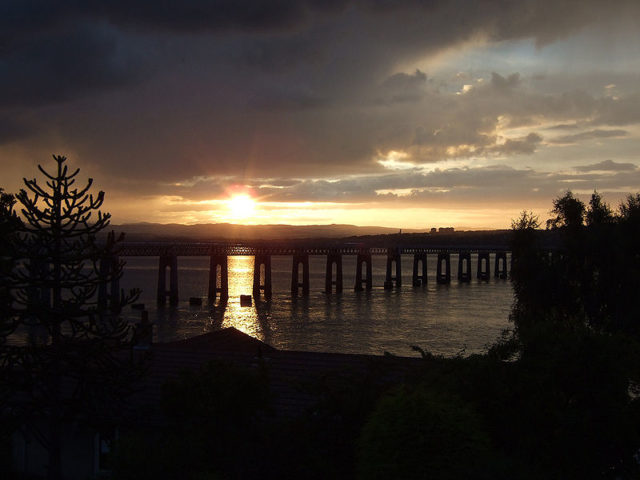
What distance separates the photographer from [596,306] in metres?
30.1

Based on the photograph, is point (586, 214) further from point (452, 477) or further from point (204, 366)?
point (452, 477)

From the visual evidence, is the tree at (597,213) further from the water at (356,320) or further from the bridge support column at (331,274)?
the bridge support column at (331,274)

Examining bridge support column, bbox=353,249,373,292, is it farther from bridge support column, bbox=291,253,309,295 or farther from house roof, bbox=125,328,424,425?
house roof, bbox=125,328,424,425

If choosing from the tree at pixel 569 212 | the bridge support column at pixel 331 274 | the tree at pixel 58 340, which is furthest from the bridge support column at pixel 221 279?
the tree at pixel 58 340

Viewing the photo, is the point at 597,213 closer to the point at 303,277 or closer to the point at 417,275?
the point at 303,277

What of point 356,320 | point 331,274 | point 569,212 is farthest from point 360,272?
point 569,212

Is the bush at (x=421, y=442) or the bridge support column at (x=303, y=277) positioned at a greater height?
the bush at (x=421, y=442)

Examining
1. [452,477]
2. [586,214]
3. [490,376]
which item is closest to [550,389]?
[490,376]

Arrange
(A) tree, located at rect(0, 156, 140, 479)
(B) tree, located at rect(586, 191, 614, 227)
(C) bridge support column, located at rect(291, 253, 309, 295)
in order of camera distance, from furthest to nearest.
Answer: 1. (C) bridge support column, located at rect(291, 253, 309, 295)
2. (B) tree, located at rect(586, 191, 614, 227)
3. (A) tree, located at rect(0, 156, 140, 479)

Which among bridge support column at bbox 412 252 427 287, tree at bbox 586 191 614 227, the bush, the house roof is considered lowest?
bridge support column at bbox 412 252 427 287

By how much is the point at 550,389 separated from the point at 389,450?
3.81m

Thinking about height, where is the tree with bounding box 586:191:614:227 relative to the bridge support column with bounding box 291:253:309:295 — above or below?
above

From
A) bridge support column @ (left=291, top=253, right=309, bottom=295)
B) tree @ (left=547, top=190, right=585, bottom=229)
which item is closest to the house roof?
tree @ (left=547, top=190, right=585, bottom=229)

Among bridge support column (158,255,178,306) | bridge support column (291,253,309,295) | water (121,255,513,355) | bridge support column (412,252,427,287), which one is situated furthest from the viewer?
bridge support column (412,252,427,287)
